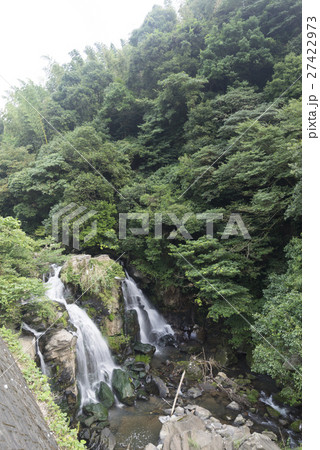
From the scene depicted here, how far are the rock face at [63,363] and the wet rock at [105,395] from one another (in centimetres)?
82

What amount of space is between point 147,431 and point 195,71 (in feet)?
61.5

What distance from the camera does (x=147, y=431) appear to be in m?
5.30

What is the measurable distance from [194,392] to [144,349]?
217 centimetres

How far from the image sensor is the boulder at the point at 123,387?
20.3ft

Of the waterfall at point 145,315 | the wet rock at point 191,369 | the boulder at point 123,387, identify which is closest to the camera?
the boulder at point 123,387

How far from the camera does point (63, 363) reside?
219 inches

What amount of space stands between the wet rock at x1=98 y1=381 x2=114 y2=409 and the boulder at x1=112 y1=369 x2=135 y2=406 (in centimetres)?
21

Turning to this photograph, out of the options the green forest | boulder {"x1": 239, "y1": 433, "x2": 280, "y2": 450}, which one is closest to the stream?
the green forest

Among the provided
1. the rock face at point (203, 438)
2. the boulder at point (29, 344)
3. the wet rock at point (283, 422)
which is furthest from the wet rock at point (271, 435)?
the boulder at point (29, 344)

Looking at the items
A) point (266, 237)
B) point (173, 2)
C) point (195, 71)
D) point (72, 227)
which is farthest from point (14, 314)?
point (173, 2)

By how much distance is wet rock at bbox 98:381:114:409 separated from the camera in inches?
236

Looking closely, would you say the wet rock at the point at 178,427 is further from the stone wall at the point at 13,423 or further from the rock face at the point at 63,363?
the stone wall at the point at 13,423

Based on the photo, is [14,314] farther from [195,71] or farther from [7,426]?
[195,71]

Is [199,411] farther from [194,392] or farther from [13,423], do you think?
[13,423]
